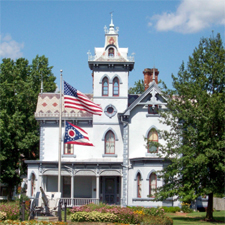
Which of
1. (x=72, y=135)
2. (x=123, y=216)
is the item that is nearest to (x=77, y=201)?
(x=72, y=135)

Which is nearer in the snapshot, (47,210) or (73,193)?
(47,210)

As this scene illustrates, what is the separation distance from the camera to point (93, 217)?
69.7 feet

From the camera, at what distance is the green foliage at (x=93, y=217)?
832 inches

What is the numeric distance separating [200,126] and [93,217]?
26.0 ft

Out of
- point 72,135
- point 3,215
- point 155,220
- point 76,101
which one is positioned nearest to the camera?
point 155,220

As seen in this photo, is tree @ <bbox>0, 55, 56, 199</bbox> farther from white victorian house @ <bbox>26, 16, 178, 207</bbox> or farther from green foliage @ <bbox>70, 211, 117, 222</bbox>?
green foliage @ <bbox>70, 211, 117, 222</bbox>

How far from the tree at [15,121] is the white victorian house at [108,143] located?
4.71 metres

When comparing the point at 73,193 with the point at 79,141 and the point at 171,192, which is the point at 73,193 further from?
the point at 171,192

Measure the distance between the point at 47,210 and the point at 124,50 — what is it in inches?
673

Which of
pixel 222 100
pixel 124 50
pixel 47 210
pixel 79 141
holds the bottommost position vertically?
pixel 47 210

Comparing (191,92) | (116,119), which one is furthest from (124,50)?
(191,92)

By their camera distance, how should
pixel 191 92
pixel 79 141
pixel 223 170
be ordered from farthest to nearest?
pixel 79 141 < pixel 191 92 < pixel 223 170

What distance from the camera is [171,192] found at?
24.2 metres

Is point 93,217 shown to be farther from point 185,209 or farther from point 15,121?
point 15,121
